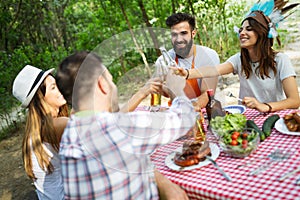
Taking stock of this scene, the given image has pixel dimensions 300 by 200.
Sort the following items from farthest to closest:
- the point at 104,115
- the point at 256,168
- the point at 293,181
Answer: the point at 256,168
the point at 293,181
the point at 104,115

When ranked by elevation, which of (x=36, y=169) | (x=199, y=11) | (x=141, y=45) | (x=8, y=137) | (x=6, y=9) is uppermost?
(x=6, y=9)

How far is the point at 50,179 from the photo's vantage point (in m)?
2.07

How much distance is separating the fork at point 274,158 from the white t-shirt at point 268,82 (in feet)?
3.48

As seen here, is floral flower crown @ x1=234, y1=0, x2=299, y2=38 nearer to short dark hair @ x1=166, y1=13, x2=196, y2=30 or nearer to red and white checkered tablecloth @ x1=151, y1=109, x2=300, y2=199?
short dark hair @ x1=166, y1=13, x2=196, y2=30

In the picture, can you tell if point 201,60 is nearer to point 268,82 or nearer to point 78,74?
point 268,82

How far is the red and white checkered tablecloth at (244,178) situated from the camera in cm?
129

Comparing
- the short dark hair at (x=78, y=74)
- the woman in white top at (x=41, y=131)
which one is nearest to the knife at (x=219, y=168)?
the short dark hair at (x=78, y=74)

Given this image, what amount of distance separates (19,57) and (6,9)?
2.27m

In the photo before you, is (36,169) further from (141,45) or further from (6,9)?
(6,9)

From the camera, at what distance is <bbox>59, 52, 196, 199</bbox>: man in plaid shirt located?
46.7 inches

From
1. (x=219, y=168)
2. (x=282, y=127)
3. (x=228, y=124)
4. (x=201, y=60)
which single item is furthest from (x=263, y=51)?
(x=219, y=168)

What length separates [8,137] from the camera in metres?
5.74

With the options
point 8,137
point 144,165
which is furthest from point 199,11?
point 144,165

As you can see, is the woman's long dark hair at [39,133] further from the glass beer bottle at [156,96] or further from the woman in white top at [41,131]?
the glass beer bottle at [156,96]
